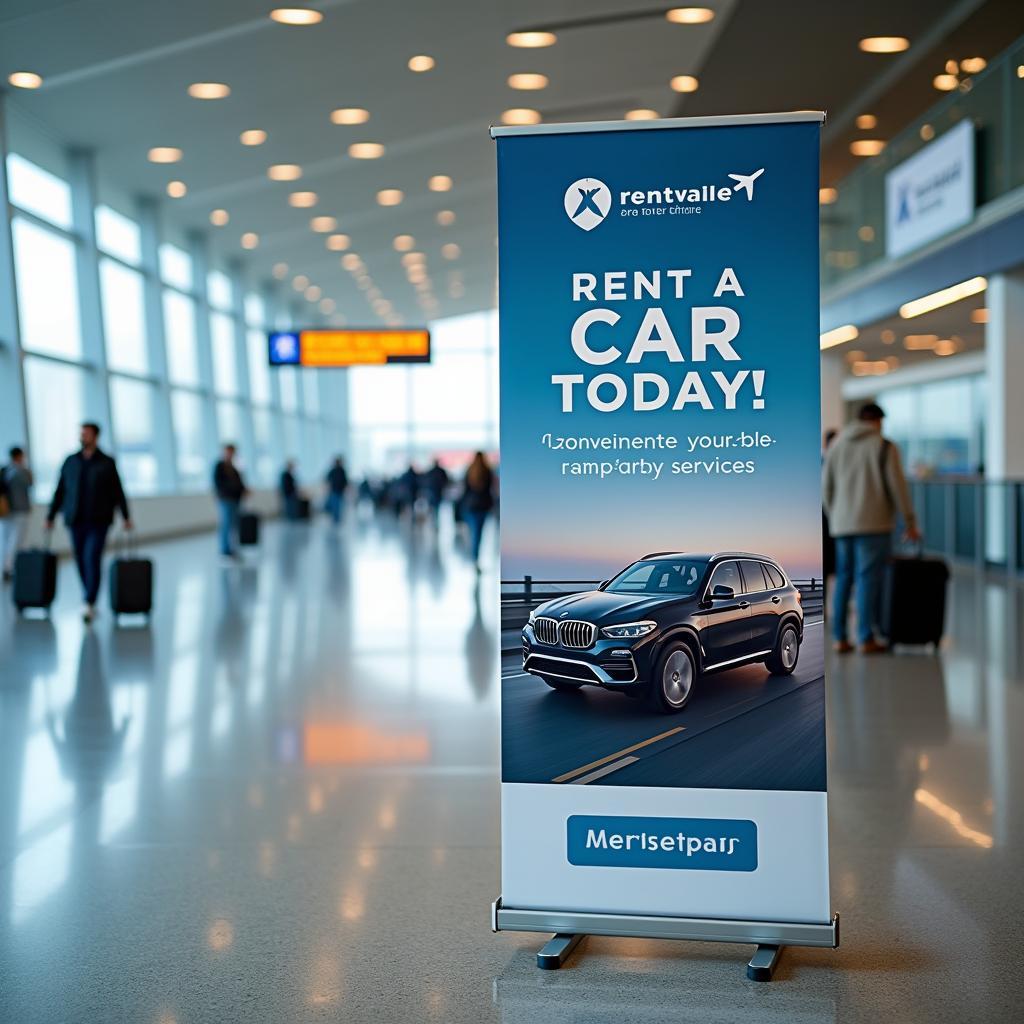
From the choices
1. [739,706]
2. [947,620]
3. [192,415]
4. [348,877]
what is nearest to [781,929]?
[739,706]

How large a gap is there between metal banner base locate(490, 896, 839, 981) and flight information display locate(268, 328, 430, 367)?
1999cm

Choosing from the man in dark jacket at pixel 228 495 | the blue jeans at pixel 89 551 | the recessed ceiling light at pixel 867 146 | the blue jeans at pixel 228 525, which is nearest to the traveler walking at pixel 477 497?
the man in dark jacket at pixel 228 495

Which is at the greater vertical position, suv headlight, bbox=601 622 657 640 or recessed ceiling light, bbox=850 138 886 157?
recessed ceiling light, bbox=850 138 886 157

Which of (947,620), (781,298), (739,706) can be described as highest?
(781,298)

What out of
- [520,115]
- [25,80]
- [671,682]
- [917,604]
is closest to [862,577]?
[917,604]

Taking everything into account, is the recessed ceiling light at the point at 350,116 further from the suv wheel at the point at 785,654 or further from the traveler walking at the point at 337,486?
the suv wheel at the point at 785,654

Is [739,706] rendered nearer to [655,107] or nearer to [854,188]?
[655,107]

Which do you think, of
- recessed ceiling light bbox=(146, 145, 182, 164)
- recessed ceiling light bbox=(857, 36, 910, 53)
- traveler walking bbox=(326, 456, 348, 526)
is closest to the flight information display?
recessed ceiling light bbox=(146, 145, 182, 164)

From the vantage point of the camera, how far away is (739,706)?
141 inches

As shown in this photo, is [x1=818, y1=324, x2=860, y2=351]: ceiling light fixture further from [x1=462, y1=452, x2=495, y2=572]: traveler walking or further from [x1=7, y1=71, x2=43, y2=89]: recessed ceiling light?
[x1=7, y1=71, x2=43, y2=89]: recessed ceiling light

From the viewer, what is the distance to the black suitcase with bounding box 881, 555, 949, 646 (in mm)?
9492

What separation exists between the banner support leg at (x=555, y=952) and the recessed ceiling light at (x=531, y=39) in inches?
511

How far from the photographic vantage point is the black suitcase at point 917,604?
374 inches

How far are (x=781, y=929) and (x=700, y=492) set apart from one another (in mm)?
1225
